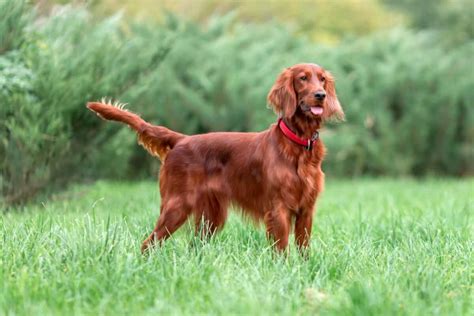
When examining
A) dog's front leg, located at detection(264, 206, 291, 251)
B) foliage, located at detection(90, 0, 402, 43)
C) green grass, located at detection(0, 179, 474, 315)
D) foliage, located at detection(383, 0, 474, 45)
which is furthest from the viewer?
foliage, located at detection(90, 0, 402, 43)

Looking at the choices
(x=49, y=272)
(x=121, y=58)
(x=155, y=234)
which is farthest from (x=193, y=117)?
(x=49, y=272)

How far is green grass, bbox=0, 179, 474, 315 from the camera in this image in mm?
3607

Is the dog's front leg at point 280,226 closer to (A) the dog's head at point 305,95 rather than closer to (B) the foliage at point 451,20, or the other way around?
(A) the dog's head at point 305,95

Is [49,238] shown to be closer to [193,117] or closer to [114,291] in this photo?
[114,291]

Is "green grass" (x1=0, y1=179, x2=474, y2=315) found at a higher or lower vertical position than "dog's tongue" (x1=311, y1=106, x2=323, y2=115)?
lower

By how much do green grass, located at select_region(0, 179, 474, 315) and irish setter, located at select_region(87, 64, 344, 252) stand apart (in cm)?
17

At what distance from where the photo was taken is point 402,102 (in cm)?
1476

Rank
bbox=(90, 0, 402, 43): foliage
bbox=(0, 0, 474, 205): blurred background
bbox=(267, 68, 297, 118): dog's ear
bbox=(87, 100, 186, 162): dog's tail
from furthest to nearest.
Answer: bbox=(90, 0, 402, 43): foliage
bbox=(0, 0, 474, 205): blurred background
bbox=(87, 100, 186, 162): dog's tail
bbox=(267, 68, 297, 118): dog's ear

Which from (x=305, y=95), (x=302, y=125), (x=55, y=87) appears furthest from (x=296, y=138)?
(x=55, y=87)

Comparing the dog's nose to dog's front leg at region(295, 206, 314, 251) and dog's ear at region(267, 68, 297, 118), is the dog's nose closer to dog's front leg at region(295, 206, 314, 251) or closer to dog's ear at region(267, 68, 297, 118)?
dog's ear at region(267, 68, 297, 118)

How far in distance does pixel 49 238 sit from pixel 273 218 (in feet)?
4.40

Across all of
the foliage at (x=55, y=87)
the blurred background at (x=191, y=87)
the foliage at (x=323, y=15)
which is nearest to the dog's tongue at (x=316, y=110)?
the foliage at (x=55, y=87)

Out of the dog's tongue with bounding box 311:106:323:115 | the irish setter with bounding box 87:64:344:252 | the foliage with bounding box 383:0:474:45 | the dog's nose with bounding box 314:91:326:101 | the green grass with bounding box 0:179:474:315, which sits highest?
the foliage with bounding box 383:0:474:45

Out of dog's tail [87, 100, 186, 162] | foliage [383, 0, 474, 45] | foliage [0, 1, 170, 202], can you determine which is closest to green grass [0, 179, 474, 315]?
dog's tail [87, 100, 186, 162]
